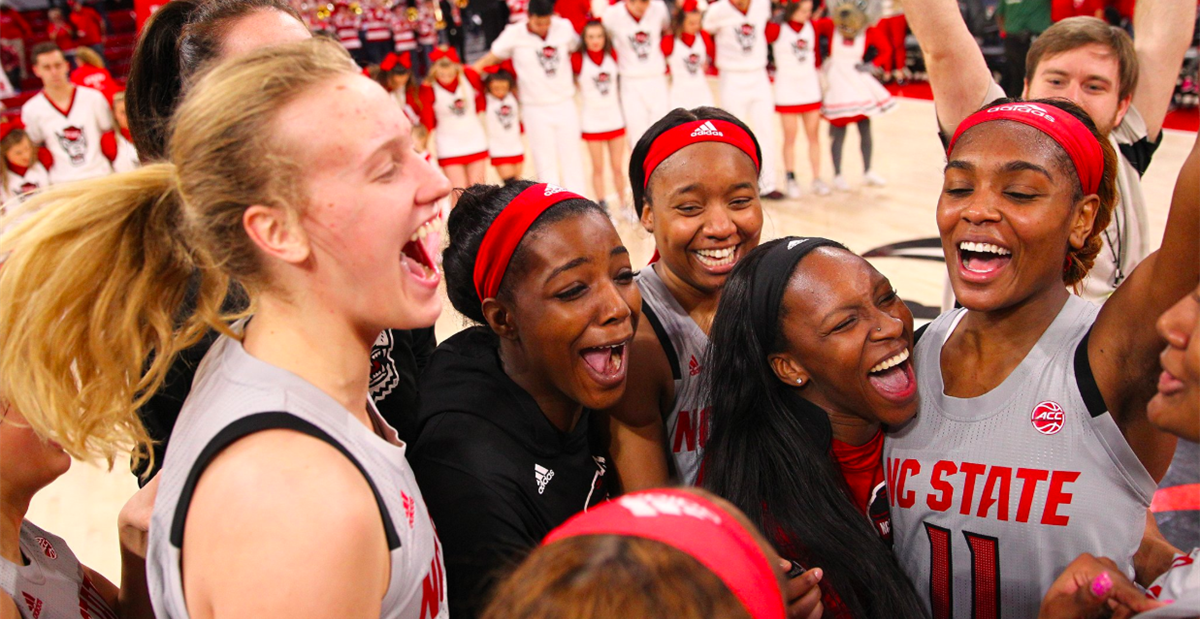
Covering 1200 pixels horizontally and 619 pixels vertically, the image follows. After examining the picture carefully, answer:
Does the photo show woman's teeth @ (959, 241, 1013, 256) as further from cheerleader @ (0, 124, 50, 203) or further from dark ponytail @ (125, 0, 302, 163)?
cheerleader @ (0, 124, 50, 203)

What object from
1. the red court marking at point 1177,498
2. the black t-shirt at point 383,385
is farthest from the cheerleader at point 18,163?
the red court marking at point 1177,498

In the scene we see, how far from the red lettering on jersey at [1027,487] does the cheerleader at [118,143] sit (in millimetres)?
7769

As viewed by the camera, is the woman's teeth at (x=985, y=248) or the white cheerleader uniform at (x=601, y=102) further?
the white cheerleader uniform at (x=601, y=102)

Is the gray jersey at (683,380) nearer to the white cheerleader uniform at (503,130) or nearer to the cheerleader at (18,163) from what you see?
the white cheerleader uniform at (503,130)

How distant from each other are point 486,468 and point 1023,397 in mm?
974

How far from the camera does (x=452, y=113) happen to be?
771cm

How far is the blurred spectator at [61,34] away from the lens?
13.2 m

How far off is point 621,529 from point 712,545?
90 millimetres

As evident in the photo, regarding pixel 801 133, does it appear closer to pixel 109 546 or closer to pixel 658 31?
pixel 658 31

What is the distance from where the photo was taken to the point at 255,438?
42.6 inches

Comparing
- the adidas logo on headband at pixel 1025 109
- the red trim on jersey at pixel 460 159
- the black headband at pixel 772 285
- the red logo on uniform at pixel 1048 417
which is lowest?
the red trim on jersey at pixel 460 159

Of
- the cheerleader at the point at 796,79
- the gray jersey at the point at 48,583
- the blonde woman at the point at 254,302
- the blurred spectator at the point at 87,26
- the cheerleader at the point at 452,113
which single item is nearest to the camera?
the blonde woman at the point at 254,302

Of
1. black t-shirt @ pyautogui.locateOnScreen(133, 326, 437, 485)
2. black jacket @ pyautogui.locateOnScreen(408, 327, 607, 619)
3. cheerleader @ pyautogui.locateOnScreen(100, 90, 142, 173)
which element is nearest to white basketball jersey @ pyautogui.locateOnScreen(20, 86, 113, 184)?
cheerleader @ pyautogui.locateOnScreen(100, 90, 142, 173)

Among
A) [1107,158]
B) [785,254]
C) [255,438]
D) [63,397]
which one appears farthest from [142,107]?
[1107,158]
